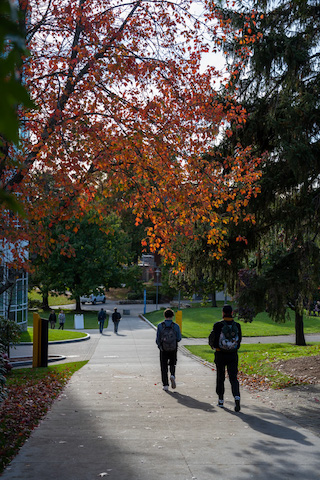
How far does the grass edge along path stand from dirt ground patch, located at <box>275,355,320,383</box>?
546 cm

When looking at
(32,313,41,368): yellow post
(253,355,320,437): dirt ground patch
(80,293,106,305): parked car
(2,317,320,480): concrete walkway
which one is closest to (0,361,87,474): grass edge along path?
(2,317,320,480): concrete walkway

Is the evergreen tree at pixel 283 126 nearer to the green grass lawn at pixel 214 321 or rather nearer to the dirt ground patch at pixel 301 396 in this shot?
the dirt ground patch at pixel 301 396

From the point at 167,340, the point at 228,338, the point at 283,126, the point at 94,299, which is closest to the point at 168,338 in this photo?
the point at 167,340

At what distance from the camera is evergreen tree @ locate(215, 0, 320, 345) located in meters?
13.1

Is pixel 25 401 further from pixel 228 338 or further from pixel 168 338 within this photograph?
pixel 228 338

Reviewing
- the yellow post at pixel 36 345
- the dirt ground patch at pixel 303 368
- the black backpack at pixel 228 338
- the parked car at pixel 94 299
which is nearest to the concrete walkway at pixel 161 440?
the black backpack at pixel 228 338

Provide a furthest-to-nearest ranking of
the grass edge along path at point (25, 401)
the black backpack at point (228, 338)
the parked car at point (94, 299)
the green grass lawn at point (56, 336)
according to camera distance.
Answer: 1. the parked car at point (94, 299)
2. the green grass lawn at point (56, 336)
3. the black backpack at point (228, 338)
4. the grass edge along path at point (25, 401)

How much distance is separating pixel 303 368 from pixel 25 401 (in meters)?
6.92

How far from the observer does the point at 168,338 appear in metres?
11.1

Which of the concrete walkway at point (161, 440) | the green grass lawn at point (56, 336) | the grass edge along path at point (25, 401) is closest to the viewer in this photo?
the concrete walkway at point (161, 440)

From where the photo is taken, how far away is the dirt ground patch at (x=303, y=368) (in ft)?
40.9

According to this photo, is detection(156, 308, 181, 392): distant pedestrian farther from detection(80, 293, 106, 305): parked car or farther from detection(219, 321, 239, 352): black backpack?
detection(80, 293, 106, 305): parked car

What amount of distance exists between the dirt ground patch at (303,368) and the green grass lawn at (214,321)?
1569cm

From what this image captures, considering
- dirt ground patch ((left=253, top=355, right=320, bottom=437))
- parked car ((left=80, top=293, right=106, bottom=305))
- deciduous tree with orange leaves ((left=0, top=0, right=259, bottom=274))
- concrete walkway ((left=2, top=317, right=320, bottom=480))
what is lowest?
dirt ground patch ((left=253, top=355, right=320, bottom=437))
